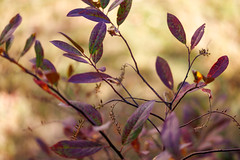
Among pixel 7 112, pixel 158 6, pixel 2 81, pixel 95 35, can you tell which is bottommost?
pixel 7 112

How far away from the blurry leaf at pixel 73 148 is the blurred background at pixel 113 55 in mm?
1041

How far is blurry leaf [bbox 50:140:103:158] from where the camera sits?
49 cm

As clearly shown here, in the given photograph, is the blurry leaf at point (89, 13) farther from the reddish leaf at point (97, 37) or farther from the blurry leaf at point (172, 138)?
the blurry leaf at point (172, 138)

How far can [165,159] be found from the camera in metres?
0.41

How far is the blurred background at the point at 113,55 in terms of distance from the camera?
1.63 metres

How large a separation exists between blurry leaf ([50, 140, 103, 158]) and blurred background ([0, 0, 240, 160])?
104 centimetres

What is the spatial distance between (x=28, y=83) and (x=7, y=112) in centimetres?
23

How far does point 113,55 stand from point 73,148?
1383 mm

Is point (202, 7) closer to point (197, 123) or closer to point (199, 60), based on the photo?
point (199, 60)

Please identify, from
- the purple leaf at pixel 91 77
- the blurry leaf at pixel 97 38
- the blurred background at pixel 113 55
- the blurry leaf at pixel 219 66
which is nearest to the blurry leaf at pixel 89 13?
the blurry leaf at pixel 97 38

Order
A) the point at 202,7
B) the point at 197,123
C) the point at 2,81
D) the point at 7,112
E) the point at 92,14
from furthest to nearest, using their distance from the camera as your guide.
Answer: the point at 202,7 < the point at 2,81 < the point at 7,112 < the point at 197,123 < the point at 92,14

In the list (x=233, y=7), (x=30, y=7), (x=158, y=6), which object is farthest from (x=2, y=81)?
(x=233, y=7)

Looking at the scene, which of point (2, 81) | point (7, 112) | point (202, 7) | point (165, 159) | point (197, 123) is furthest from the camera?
point (202, 7)

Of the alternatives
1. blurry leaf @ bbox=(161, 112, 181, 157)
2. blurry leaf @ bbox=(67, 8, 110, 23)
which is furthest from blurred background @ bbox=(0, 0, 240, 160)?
blurry leaf @ bbox=(161, 112, 181, 157)
